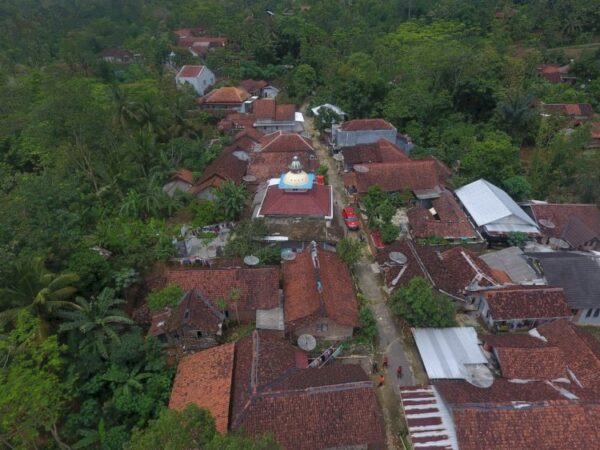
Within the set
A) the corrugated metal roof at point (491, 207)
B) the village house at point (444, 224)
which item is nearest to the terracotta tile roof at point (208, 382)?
the village house at point (444, 224)

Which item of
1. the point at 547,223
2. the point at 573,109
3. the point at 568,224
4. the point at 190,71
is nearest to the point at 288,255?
the point at 547,223

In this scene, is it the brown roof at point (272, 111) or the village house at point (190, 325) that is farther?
the brown roof at point (272, 111)

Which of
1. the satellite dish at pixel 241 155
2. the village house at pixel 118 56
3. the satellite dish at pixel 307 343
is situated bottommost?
the village house at pixel 118 56

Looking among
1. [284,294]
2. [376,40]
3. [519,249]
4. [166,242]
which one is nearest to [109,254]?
[166,242]

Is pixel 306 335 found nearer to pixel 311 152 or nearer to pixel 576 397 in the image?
pixel 576 397

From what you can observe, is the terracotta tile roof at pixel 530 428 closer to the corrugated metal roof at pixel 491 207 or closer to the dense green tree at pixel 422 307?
the dense green tree at pixel 422 307

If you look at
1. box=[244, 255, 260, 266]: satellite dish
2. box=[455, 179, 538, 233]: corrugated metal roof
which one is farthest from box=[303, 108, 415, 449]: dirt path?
box=[455, 179, 538, 233]: corrugated metal roof
